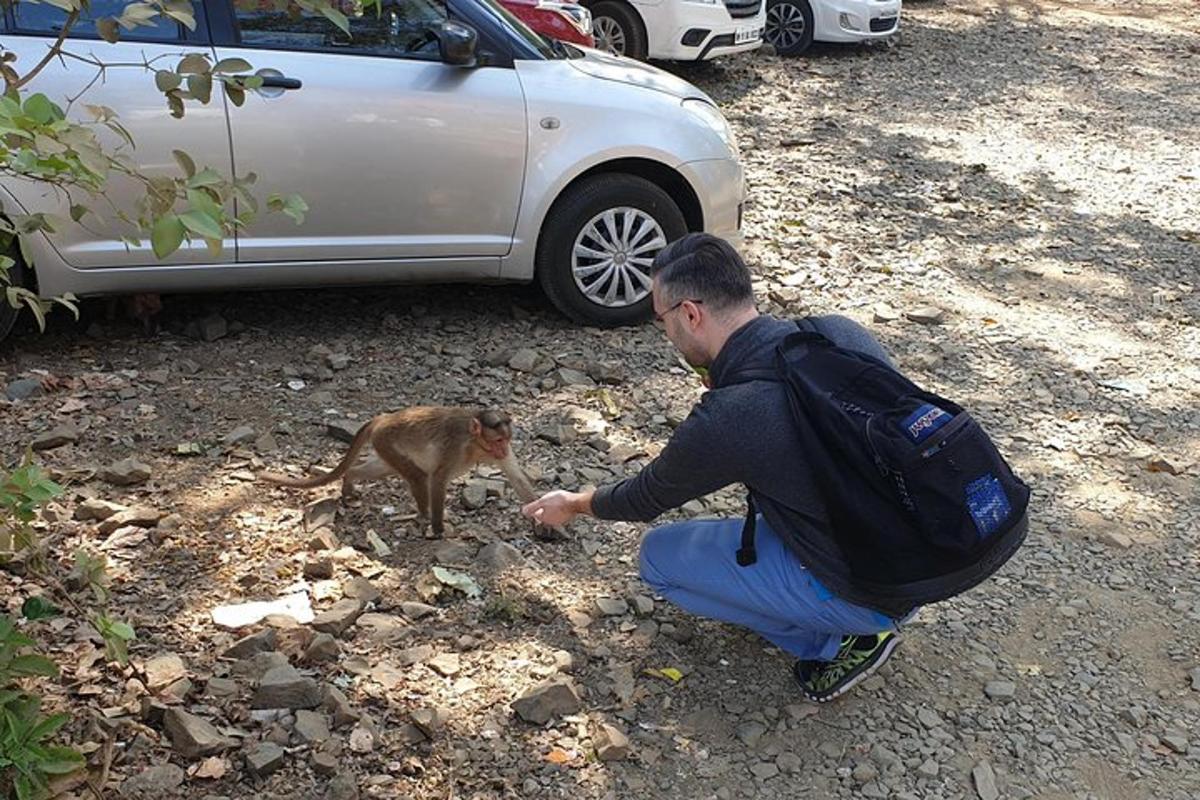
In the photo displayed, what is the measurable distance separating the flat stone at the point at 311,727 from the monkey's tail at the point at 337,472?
147 centimetres

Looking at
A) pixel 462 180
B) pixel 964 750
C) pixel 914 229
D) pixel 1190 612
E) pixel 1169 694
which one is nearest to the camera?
pixel 964 750

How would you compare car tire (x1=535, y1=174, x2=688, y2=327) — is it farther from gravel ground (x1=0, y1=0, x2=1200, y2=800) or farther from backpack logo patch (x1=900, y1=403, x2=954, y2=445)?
backpack logo patch (x1=900, y1=403, x2=954, y2=445)

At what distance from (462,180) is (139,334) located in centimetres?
199

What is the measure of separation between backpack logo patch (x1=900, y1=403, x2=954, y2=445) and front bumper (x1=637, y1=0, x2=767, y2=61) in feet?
33.1

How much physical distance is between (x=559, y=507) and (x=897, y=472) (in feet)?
3.89

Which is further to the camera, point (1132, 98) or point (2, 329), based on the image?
point (1132, 98)

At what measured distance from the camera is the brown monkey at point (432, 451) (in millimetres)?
5055

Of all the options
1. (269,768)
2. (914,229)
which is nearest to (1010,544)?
(269,768)

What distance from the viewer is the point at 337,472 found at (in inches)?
207

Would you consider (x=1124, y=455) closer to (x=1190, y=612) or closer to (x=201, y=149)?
(x=1190, y=612)

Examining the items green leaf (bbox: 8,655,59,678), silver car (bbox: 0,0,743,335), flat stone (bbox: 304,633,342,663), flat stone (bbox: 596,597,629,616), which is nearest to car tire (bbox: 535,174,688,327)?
silver car (bbox: 0,0,743,335)

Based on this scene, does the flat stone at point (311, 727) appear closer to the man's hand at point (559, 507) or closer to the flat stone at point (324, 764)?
the flat stone at point (324, 764)

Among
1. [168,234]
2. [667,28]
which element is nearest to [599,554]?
[168,234]

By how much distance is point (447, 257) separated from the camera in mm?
6836
